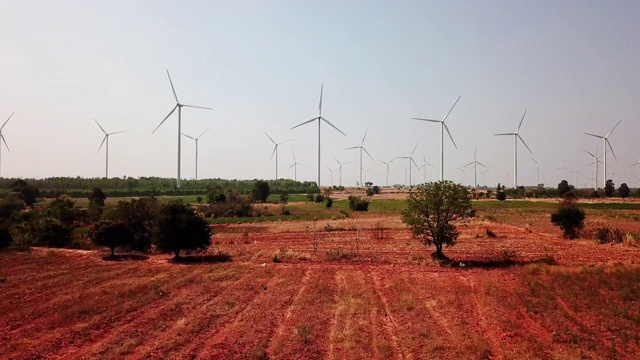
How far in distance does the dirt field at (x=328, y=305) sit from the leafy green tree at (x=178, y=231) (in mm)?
1499

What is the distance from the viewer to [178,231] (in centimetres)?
3644

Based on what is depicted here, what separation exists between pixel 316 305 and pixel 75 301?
1083 cm

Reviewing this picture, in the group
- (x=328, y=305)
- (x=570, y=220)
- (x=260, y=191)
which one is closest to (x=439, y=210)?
(x=328, y=305)

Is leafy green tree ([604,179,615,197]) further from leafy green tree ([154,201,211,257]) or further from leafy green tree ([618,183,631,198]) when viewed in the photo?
leafy green tree ([154,201,211,257])

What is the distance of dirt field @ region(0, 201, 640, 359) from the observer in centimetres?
1518

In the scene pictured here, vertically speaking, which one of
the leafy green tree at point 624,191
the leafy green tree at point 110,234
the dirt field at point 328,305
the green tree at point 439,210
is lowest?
the dirt field at point 328,305

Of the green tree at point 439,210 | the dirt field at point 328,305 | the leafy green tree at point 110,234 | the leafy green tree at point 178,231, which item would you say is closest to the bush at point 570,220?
the dirt field at point 328,305

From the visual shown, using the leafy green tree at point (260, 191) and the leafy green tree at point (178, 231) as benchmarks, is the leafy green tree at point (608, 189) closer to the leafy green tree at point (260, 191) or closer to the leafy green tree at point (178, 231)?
the leafy green tree at point (260, 191)

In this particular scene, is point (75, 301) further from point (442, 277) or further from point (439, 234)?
point (439, 234)

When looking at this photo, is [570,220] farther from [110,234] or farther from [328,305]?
[110,234]

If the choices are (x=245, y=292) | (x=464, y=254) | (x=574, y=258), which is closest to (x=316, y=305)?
(x=245, y=292)

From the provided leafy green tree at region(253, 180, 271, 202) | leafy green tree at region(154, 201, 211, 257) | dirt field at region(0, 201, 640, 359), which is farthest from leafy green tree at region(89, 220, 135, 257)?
leafy green tree at region(253, 180, 271, 202)

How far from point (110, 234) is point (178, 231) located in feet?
18.0

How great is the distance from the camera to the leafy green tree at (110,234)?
36.8 meters
